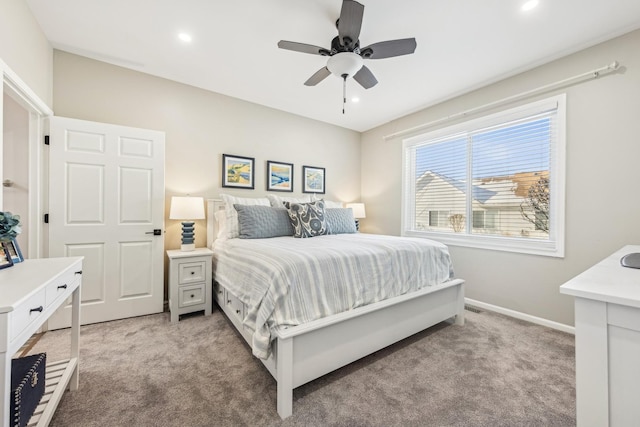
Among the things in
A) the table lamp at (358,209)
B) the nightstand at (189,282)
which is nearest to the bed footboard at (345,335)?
the nightstand at (189,282)

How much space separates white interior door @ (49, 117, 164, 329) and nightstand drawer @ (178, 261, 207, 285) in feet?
1.27

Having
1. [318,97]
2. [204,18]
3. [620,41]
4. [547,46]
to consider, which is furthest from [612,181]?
[204,18]

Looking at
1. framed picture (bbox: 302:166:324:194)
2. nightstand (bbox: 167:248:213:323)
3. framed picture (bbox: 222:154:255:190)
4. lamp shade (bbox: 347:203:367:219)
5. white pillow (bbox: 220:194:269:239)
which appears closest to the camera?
nightstand (bbox: 167:248:213:323)

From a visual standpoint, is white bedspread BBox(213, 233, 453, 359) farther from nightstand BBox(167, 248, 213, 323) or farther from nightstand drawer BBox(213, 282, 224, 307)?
nightstand BBox(167, 248, 213, 323)

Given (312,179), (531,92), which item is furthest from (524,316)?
(312,179)

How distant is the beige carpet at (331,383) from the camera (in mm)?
1405

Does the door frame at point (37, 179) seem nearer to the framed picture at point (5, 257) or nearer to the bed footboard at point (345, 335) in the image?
the framed picture at point (5, 257)

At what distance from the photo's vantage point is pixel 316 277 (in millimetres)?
1632

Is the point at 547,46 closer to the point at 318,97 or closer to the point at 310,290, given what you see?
the point at 318,97

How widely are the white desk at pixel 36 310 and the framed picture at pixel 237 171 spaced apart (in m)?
2.07

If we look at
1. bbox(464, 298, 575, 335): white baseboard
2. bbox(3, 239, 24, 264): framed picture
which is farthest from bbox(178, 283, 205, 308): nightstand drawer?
bbox(464, 298, 575, 335): white baseboard

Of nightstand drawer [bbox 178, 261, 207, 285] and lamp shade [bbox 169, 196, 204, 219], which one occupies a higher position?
lamp shade [bbox 169, 196, 204, 219]

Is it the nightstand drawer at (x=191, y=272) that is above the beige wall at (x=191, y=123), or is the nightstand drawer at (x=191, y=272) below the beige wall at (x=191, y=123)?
below

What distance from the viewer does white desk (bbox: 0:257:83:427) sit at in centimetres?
80
